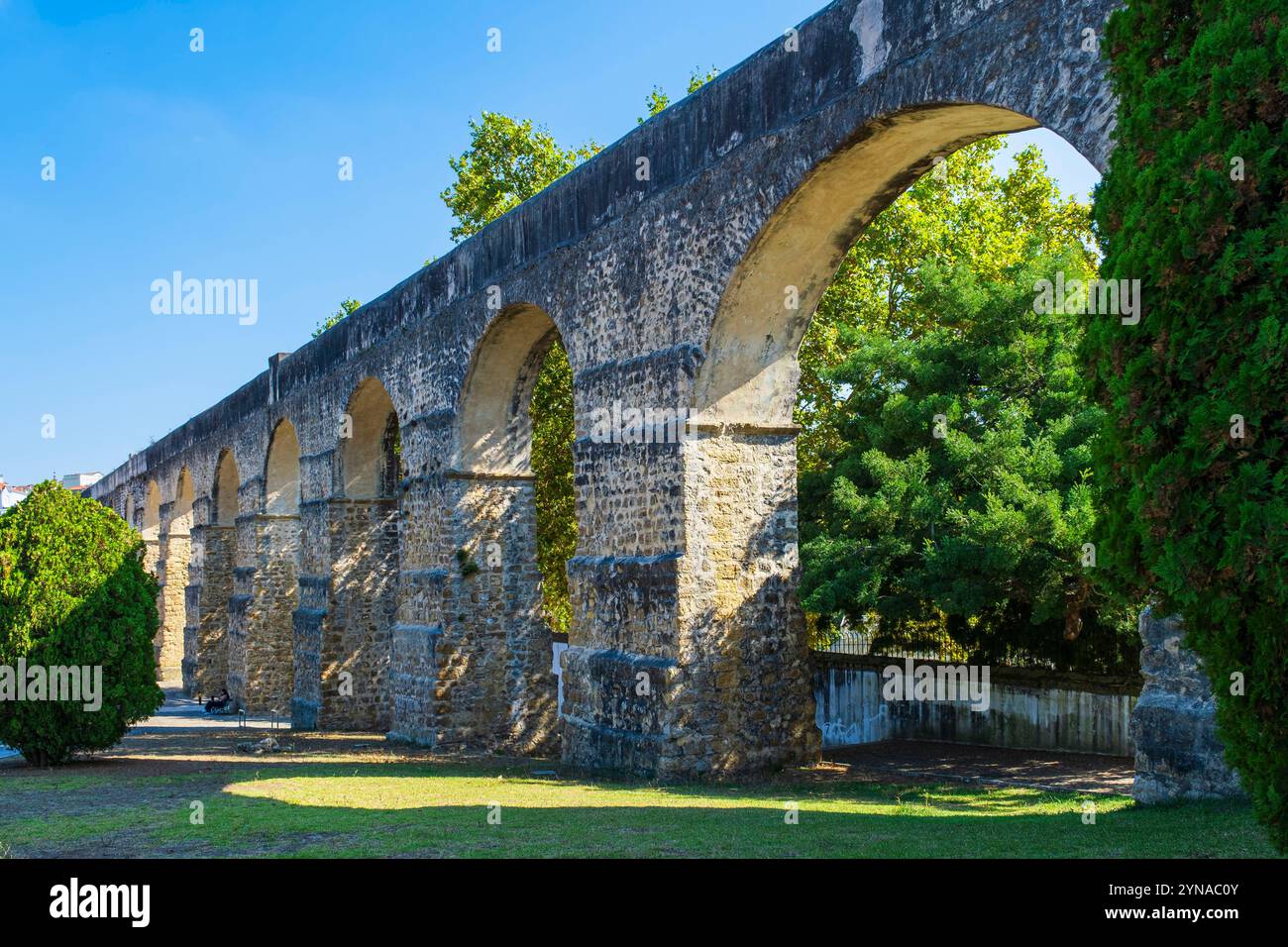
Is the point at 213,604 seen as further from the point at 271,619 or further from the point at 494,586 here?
the point at 494,586

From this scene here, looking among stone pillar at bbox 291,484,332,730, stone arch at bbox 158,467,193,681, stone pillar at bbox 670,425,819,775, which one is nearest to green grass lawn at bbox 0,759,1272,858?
stone pillar at bbox 670,425,819,775

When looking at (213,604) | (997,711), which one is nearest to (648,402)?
(997,711)

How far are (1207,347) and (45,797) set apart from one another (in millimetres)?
8361

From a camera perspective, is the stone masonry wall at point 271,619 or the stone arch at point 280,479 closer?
the stone masonry wall at point 271,619

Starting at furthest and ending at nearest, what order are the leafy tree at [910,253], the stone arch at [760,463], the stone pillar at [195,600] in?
the stone pillar at [195,600], the leafy tree at [910,253], the stone arch at [760,463]

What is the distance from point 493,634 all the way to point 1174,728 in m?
8.31

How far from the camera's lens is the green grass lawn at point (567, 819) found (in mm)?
5906

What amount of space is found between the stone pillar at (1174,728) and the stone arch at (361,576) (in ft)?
37.5

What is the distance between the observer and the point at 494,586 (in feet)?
44.2

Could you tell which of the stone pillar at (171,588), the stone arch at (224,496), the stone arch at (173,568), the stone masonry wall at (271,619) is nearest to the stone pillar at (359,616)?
the stone masonry wall at (271,619)

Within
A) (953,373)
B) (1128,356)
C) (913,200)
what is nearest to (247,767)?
(953,373)

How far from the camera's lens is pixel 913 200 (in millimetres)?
19344

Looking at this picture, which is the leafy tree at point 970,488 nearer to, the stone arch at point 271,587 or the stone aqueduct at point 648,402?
the stone aqueduct at point 648,402

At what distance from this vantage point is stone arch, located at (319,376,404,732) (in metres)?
16.3
